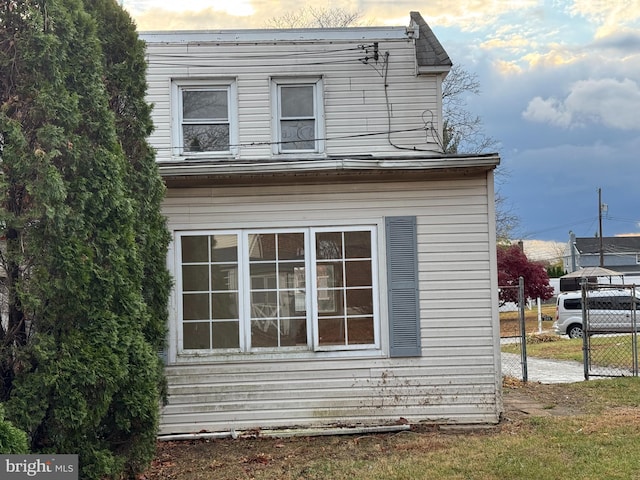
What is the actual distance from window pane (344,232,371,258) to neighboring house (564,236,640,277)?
2078 inches

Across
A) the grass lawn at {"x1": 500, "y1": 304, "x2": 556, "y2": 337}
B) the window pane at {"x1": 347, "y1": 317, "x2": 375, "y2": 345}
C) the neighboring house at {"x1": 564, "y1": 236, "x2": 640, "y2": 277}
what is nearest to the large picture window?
the window pane at {"x1": 347, "y1": 317, "x2": 375, "y2": 345}

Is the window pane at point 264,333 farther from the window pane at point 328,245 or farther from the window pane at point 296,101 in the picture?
the window pane at point 296,101

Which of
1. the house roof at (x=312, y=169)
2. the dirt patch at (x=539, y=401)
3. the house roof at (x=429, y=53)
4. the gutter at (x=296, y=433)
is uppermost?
the house roof at (x=429, y=53)

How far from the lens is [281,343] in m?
7.59

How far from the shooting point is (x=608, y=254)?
56844mm

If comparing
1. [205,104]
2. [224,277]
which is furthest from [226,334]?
[205,104]

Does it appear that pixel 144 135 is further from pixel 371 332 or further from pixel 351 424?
pixel 351 424

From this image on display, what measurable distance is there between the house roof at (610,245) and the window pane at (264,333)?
176 ft

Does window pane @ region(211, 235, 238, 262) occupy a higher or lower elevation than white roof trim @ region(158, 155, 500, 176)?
lower

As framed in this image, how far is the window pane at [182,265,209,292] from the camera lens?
7.57 meters

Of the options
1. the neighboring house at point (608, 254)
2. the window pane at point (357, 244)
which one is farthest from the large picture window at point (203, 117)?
the neighboring house at point (608, 254)

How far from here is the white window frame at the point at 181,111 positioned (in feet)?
33.9

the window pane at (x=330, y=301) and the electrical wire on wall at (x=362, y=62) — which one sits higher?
the electrical wire on wall at (x=362, y=62)

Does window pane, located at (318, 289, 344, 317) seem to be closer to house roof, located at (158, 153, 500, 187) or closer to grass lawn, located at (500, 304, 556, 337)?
house roof, located at (158, 153, 500, 187)
